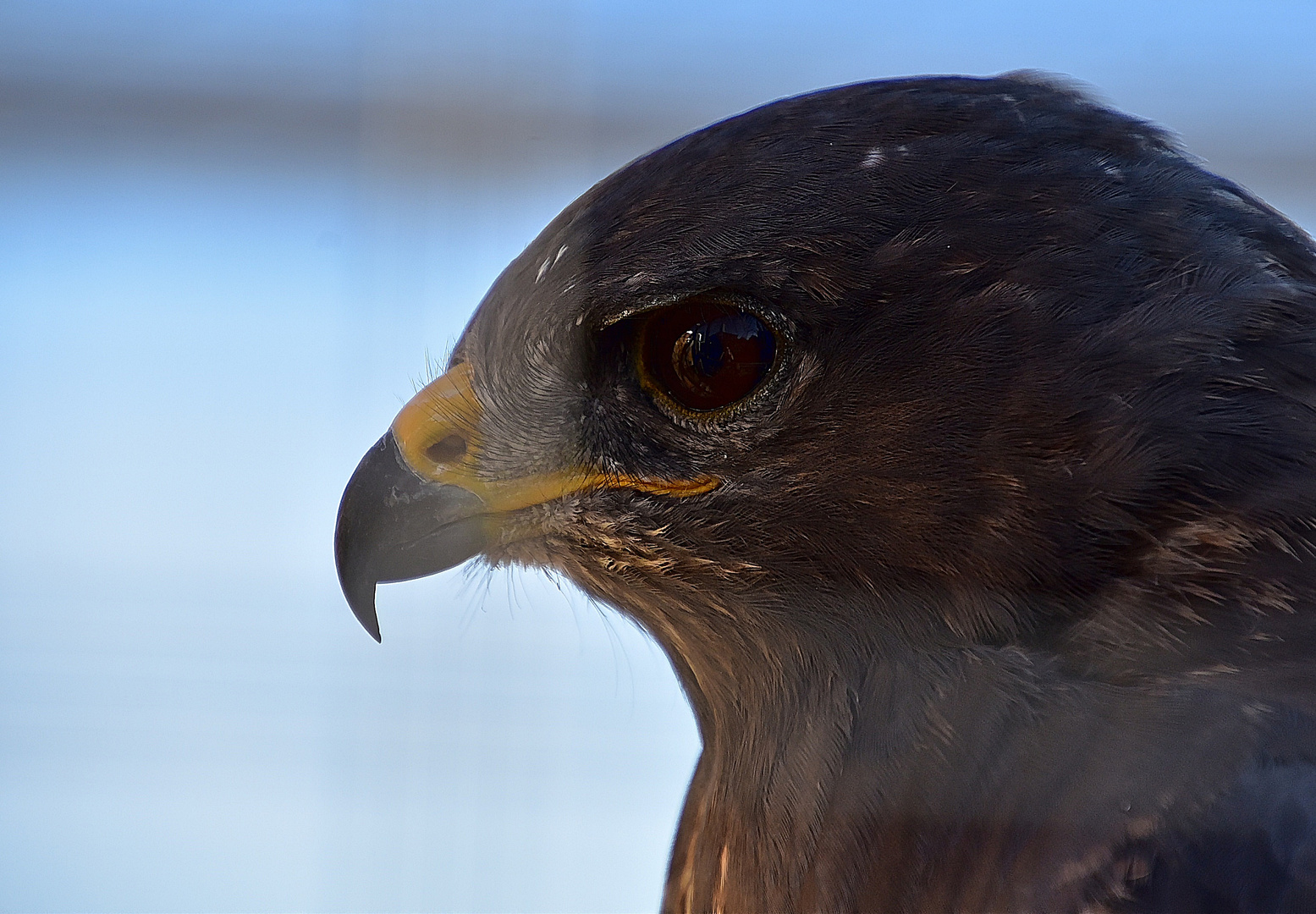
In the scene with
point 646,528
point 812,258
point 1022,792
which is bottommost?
point 1022,792

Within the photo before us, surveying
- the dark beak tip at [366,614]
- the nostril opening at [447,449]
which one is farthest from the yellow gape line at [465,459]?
the dark beak tip at [366,614]

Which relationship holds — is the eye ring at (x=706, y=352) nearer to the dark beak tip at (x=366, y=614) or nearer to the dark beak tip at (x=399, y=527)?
the dark beak tip at (x=399, y=527)

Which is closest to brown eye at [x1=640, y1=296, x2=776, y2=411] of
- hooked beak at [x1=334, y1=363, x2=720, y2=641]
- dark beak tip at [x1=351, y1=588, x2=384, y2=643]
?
hooked beak at [x1=334, y1=363, x2=720, y2=641]

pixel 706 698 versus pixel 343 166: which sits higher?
pixel 343 166

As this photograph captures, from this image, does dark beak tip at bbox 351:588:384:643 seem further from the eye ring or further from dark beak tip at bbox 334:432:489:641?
the eye ring

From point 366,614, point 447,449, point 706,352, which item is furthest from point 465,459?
point 706,352

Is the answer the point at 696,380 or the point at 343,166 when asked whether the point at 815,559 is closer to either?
the point at 696,380

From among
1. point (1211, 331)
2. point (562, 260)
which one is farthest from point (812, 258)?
point (1211, 331)
